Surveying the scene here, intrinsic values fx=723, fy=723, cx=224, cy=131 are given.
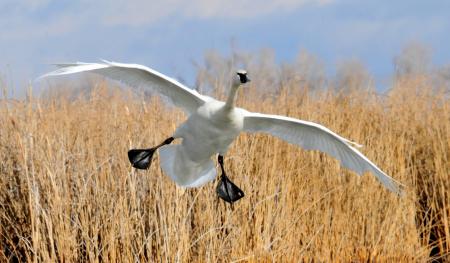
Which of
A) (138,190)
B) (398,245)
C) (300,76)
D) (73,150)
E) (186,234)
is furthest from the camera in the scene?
(300,76)

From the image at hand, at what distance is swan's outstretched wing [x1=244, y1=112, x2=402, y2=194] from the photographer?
12.9ft

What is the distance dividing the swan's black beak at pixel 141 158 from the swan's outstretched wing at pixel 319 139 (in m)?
0.55

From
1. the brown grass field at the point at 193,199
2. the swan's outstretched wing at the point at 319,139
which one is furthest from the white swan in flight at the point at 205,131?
the brown grass field at the point at 193,199

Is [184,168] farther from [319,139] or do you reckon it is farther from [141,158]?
[319,139]

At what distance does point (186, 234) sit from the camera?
12.2 feet

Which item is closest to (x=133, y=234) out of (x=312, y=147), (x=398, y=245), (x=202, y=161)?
(x=202, y=161)

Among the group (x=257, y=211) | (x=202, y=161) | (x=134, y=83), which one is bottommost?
(x=257, y=211)

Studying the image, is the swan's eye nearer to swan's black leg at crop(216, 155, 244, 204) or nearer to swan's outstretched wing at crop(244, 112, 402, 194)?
swan's outstretched wing at crop(244, 112, 402, 194)

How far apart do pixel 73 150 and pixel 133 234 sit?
1064mm

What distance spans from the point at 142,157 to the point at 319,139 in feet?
3.32

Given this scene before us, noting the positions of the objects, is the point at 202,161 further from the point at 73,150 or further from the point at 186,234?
the point at 73,150

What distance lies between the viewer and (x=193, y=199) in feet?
13.9

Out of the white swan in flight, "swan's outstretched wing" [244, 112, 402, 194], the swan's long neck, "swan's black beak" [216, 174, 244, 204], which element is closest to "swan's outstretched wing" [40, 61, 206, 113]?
the white swan in flight

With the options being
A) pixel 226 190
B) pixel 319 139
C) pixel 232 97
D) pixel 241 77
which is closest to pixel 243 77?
pixel 241 77
